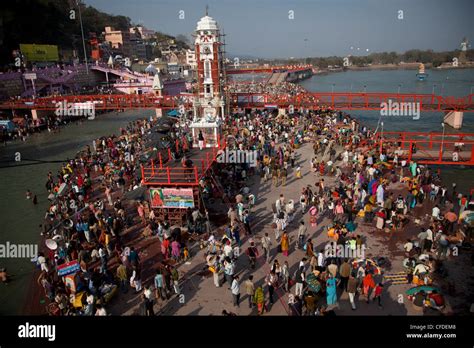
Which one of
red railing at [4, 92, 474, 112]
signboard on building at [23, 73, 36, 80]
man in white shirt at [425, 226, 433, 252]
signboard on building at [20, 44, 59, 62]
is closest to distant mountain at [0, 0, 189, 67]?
signboard on building at [20, 44, 59, 62]

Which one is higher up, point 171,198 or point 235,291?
point 171,198

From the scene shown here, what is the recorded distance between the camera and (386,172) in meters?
19.4

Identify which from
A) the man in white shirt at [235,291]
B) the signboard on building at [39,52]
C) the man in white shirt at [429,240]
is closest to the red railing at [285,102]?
the signboard on building at [39,52]

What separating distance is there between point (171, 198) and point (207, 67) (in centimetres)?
2299

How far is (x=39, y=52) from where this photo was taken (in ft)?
196

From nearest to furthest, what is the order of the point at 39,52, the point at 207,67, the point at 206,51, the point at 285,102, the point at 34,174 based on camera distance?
the point at 34,174
the point at 206,51
the point at 207,67
the point at 285,102
the point at 39,52

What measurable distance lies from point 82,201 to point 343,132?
20.3m

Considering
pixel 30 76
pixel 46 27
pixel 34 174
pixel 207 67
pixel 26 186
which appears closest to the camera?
pixel 26 186

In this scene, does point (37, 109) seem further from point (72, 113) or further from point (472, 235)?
point (472, 235)

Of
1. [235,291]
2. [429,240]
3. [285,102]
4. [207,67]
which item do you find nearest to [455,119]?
[285,102]

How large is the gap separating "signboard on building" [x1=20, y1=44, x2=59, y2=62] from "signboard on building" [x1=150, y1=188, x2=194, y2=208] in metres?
56.4

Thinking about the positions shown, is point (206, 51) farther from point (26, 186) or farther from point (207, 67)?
point (26, 186)

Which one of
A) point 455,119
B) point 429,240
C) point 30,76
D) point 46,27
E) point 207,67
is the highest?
point 46,27

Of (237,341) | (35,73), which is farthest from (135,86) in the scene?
(237,341)
